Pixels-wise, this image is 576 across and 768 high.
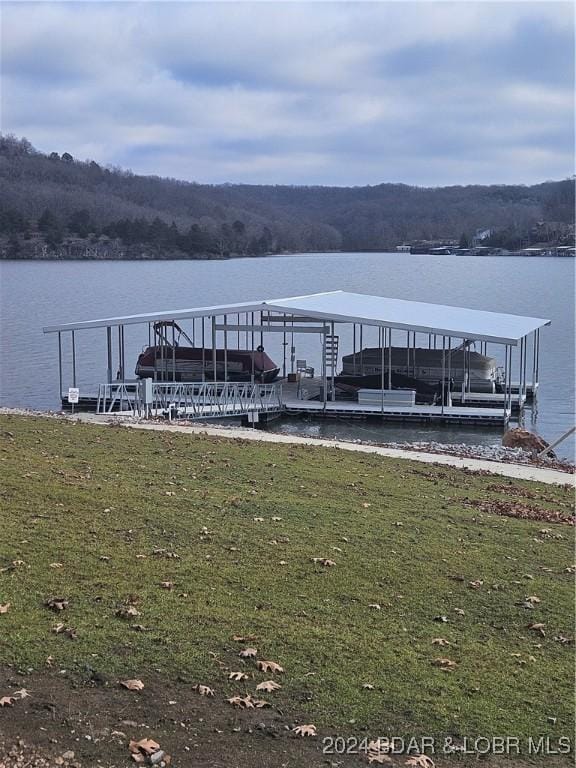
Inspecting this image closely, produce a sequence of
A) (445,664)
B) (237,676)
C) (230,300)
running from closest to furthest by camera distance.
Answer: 1. (237,676)
2. (445,664)
3. (230,300)

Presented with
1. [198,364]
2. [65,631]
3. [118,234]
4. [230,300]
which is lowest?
[198,364]

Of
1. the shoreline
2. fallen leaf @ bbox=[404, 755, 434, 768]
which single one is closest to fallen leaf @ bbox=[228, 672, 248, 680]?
fallen leaf @ bbox=[404, 755, 434, 768]

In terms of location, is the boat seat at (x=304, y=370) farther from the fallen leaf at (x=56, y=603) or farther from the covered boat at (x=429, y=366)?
the fallen leaf at (x=56, y=603)

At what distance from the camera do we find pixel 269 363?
120 feet

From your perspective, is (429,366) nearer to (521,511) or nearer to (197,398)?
(197,398)

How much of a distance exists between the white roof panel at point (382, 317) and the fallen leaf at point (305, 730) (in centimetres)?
2511

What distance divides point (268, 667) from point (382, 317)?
26.5 m

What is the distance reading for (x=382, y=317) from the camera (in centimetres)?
3291

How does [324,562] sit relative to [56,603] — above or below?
below

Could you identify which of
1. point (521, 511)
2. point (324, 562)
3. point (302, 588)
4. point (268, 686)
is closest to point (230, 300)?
point (521, 511)

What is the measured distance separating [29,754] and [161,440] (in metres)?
11.0

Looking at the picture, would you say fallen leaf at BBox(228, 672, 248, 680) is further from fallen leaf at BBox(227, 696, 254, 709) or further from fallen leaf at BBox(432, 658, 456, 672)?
fallen leaf at BBox(432, 658, 456, 672)

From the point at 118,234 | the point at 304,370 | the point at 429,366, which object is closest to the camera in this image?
the point at 429,366

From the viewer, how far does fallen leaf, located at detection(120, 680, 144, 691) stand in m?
6.50
